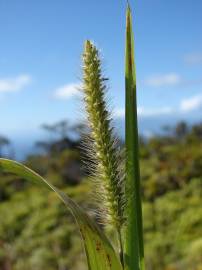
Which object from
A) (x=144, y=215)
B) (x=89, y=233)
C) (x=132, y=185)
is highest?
(x=132, y=185)

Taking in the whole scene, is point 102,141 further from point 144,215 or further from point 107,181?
point 144,215

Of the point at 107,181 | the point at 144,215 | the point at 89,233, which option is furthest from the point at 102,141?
the point at 144,215

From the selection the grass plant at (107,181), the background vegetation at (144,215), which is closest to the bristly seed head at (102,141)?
the grass plant at (107,181)

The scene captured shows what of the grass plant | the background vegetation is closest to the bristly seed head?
the grass plant

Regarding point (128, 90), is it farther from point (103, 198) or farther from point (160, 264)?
point (160, 264)

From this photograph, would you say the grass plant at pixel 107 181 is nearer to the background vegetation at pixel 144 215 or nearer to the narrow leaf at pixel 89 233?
the narrow leaf at pixel 89 233
